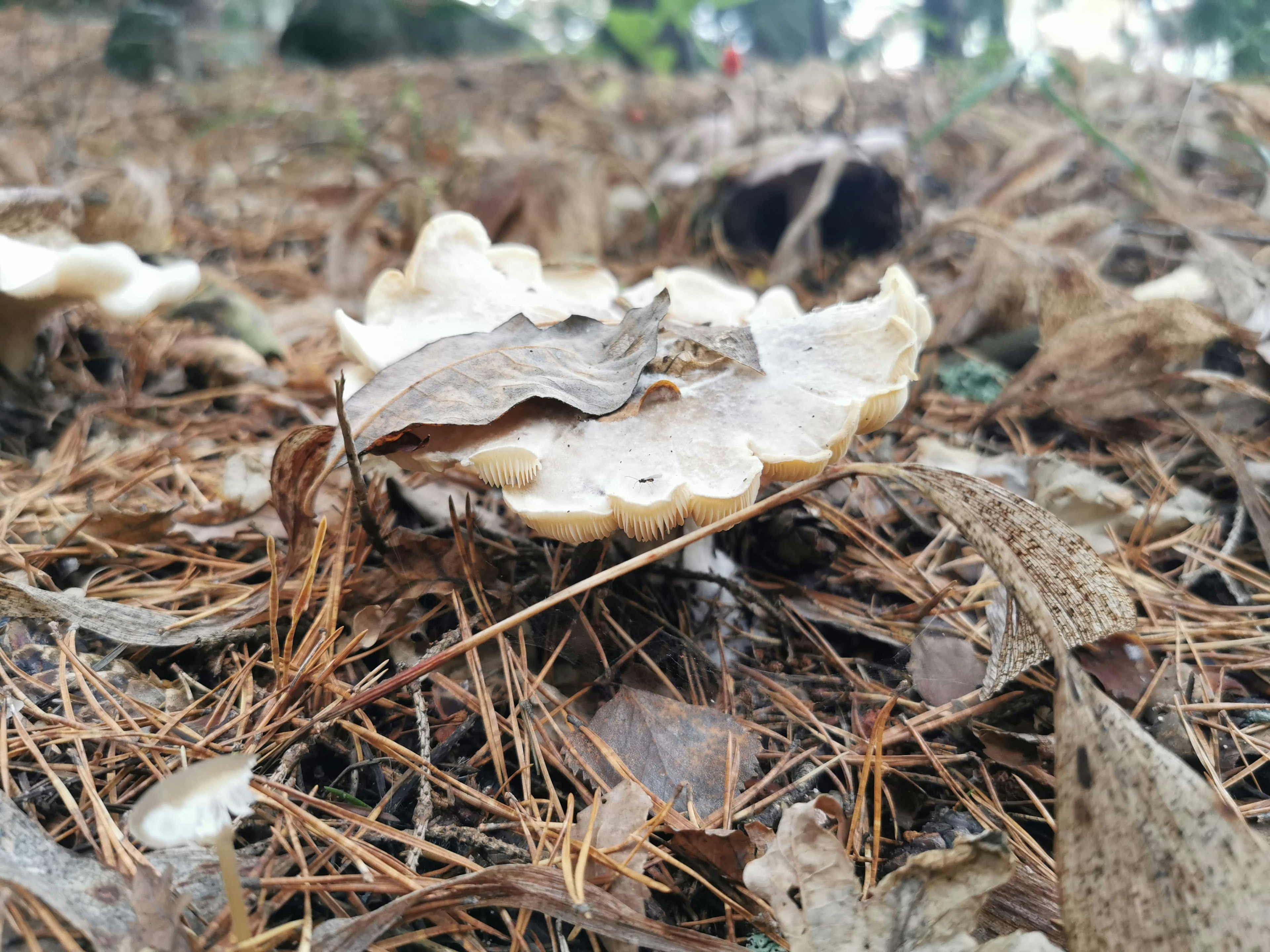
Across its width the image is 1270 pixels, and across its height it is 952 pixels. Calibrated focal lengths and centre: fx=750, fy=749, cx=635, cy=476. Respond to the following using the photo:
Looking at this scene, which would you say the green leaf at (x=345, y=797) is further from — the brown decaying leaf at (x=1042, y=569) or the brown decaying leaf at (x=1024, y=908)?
the brown decaying leaf at (x=1042, y=569)

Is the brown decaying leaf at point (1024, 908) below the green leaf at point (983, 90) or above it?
below

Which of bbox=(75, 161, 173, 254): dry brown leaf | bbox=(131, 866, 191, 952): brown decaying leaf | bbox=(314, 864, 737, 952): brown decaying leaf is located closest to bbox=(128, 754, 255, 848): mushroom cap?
bbox=(131, 866, 191, 952): brown decaying leaf

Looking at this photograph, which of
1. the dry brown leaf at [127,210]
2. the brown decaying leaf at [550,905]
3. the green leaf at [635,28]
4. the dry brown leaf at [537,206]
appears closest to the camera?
the brown decaying leaf at [550,905]

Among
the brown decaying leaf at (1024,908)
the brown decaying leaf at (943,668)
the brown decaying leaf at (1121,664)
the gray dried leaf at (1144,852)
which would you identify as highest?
the gray dried leaf at (1144,852)

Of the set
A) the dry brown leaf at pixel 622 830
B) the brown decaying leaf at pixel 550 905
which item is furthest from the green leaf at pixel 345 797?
the dry brown leaf at pixel 622 830

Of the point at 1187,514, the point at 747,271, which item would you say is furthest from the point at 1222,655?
the point at 747,271

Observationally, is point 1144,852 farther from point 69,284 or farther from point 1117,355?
point 69,284
